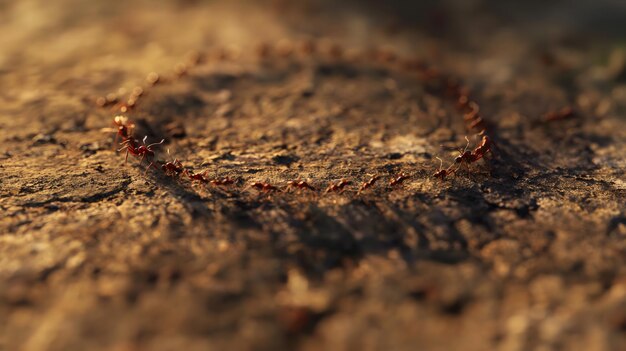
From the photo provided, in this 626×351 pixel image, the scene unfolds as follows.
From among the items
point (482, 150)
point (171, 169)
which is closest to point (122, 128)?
point (171, 169)

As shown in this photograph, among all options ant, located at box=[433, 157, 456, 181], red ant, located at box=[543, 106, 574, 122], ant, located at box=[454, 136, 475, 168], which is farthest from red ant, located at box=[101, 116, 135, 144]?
red ant, located at box=[543, 106, 574, 122]

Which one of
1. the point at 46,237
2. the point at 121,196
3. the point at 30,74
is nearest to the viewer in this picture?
the point at 46,237

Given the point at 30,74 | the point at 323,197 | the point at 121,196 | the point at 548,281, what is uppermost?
the point at 30,74

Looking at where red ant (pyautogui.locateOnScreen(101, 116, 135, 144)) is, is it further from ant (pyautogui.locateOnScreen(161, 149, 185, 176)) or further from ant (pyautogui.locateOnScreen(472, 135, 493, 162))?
ant (pyautogui.locateOnScreen(472, 135, 493, 162))

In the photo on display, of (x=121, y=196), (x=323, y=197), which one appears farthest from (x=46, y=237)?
(x=323, y=197)

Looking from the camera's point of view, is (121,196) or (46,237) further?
(121,196)

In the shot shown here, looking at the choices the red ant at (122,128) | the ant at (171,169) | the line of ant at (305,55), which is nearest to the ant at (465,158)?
the line of ant at (305,55)

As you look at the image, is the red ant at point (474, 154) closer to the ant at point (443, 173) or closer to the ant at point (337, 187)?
the ant at point (443, 173)

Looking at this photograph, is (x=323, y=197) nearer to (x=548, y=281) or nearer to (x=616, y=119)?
(x=548, y=281)

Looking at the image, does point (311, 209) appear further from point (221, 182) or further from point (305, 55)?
point (305, 55)
